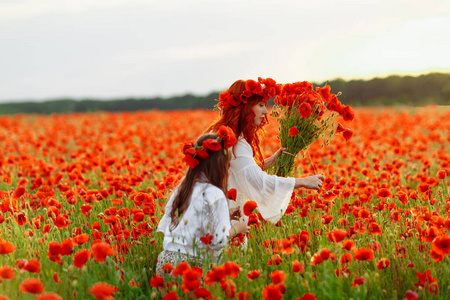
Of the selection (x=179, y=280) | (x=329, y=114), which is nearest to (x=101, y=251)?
(x=179, y=280)

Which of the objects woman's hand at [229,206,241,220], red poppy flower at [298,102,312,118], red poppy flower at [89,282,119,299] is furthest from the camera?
red poppy flower at [298,102,312,118]

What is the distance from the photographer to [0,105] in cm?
3522

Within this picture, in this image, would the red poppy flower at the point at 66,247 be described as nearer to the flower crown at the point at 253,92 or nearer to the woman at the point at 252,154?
the woman at the point at 252,154

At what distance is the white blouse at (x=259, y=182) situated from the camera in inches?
135

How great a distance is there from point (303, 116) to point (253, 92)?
0.45 metres

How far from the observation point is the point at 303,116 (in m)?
3.56

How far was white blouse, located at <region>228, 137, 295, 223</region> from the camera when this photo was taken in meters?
A: 3.44

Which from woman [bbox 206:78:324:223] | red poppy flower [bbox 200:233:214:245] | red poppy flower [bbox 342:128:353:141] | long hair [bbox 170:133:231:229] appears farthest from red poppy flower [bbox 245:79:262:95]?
red poppy flower [bbox 200:233:214:245]

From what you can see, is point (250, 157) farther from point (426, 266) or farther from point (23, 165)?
point (23, 165)

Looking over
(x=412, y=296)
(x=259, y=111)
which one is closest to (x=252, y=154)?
(x=259, y=111)

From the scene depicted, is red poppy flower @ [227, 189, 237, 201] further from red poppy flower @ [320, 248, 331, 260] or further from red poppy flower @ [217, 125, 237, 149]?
red poppy flower @ [320, 248, 331, 260]

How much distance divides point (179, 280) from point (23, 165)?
431cm

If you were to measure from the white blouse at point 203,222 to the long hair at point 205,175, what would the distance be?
1.7 inches

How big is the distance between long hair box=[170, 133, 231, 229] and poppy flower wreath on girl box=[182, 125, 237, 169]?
62mm
